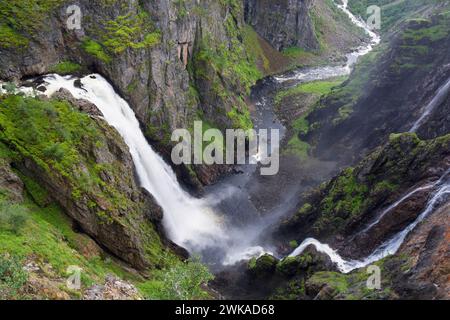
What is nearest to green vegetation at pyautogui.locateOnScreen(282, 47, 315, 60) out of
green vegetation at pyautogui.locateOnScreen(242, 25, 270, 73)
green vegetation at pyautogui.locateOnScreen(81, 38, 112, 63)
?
green vegetation at pyautogui.locateOnScreen(242, 25, 270, 73)

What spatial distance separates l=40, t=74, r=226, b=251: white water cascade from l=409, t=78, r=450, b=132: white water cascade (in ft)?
85.6

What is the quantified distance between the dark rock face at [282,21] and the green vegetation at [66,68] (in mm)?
74227

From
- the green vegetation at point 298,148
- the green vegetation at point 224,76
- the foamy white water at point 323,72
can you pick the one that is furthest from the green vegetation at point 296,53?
the green vegetation at point 298,148

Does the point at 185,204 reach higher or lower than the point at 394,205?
higher

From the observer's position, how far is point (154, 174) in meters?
48.1

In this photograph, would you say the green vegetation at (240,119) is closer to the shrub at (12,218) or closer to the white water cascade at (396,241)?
the white water cascade at (396,241)

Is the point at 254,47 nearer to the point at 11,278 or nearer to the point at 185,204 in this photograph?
the point at 185,204

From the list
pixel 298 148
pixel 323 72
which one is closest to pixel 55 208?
pixel 298 148

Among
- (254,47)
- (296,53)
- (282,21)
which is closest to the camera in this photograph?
(254,47)

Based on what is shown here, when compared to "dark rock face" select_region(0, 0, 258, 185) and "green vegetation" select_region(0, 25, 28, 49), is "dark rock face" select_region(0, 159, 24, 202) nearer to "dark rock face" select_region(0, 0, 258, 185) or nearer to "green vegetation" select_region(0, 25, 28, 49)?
"dark rock face" select_region(0, 0, 258, 185)

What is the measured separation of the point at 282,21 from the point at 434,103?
70.4m

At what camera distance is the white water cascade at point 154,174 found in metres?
44.0
